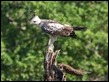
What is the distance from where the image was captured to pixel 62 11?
12.4 metres

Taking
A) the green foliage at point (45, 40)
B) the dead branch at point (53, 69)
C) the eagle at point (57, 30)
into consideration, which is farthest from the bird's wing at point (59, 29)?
the green foliage at point (45, 40)

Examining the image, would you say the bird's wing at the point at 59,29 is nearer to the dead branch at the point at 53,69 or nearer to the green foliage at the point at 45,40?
the dead branch at the point at 53,69

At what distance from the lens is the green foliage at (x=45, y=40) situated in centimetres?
1220

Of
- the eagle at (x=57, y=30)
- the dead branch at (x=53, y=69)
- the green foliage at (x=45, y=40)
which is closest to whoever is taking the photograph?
the dead branch at (x=53, y=69)

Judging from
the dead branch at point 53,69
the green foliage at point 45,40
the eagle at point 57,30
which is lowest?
the green foliage at point 45,40

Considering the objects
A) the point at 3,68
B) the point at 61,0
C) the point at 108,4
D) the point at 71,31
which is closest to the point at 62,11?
the point at 61,0

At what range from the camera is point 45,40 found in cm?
Result: 1238

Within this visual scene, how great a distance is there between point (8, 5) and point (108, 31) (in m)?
2.97

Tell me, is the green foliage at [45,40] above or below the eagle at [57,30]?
below

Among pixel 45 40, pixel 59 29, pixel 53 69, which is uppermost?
pixel 59 29

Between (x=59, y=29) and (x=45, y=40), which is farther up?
(x=59, y=29)

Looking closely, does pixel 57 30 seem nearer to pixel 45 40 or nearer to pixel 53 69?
pixel 53 69

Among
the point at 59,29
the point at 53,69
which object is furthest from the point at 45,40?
the point at 53,69

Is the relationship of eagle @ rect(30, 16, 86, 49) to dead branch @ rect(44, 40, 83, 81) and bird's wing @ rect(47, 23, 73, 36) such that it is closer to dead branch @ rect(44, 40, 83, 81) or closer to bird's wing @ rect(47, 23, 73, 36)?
bird's wing @ rect(47, 23, 73, 36)
